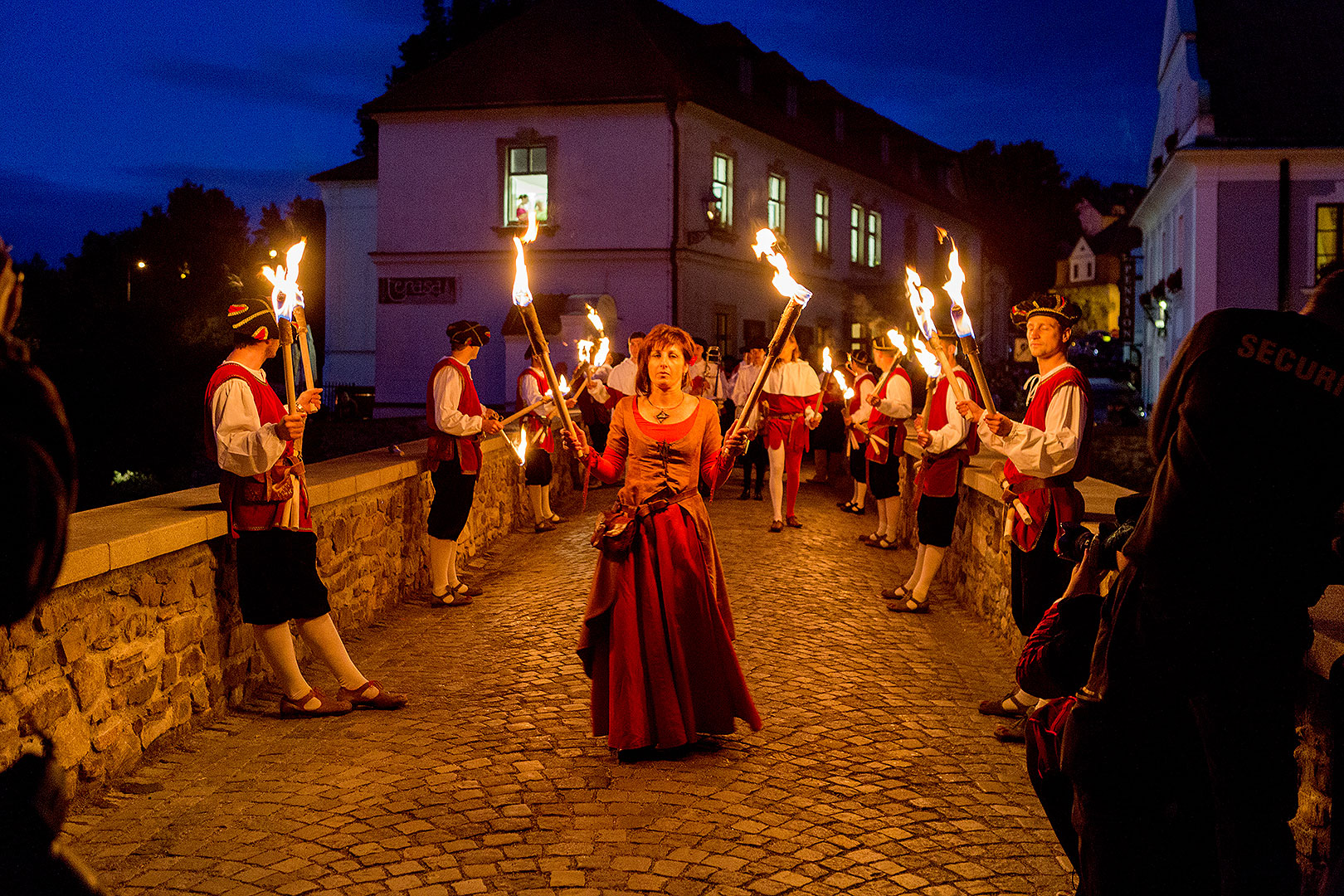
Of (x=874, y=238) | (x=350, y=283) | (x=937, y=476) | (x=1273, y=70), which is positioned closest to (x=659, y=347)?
(x=937, y=476)

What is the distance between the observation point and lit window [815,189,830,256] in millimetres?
34406

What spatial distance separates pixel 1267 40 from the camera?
3033 centimetres

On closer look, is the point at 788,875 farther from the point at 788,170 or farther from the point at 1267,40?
the point at 1267,40

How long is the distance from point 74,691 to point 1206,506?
4.00 meters

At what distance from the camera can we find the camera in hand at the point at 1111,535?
9.50ft

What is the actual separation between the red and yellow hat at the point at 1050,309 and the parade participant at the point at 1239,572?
283cm

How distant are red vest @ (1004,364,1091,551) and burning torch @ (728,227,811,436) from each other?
46.7 inches

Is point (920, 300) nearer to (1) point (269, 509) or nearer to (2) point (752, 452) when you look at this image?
(1) point (269, 509)

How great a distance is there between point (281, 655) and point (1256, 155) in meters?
28.3

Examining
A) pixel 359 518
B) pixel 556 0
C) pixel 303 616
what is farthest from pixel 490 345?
pixel 303 616

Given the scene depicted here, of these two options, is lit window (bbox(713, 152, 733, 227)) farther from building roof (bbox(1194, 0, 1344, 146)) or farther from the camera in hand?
the camera in hand

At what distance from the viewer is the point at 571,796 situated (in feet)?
15.3

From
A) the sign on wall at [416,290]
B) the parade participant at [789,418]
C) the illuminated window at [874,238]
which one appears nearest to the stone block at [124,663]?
the parade participant at [789,418]

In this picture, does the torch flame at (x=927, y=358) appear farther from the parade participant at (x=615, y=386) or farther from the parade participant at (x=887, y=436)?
the parade participant at (x=615, y=386)
